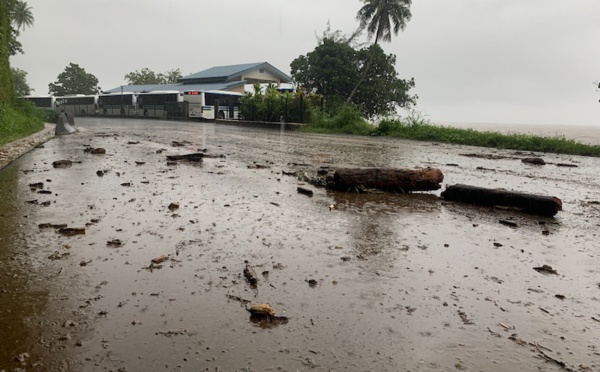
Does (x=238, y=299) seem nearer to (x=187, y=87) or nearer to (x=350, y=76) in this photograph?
(x=350, y=76)

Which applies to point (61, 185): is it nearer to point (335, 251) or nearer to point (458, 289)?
point (335, 251)

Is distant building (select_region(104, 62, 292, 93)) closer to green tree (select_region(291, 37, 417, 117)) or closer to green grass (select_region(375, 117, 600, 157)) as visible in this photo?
green tree (select_region(291, 37, 417, 117))

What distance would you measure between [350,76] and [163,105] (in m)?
17.1

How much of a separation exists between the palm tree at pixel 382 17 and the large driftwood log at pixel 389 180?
2970 centimetres

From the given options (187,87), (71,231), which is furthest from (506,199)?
(187,87)

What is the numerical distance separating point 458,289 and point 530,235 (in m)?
1.75

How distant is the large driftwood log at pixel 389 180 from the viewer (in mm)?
6008

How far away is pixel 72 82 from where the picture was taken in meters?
69.8

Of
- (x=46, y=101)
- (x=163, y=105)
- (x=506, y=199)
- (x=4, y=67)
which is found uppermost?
(x=4, y=67)

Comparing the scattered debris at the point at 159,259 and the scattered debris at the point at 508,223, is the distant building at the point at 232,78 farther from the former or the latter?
the scattered debris at the point at 159,259

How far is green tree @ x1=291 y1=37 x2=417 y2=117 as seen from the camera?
36.2m

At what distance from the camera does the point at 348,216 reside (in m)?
4.48

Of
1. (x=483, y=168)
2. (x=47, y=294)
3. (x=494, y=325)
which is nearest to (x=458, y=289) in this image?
(x=494, y=325)

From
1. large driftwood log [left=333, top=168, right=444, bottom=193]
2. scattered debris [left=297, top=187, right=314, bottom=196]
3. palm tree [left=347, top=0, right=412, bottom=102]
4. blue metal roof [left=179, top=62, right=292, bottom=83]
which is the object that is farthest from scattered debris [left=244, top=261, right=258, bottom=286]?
blue metal roof [left=179, top=62, right=292, bottom=83]
